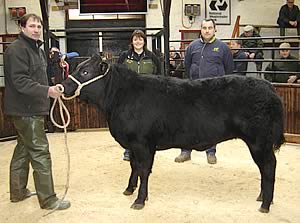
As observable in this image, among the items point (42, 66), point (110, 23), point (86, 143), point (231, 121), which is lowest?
point (86, 143)

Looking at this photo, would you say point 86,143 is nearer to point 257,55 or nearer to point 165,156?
point 165,156

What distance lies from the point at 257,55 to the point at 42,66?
4.28m

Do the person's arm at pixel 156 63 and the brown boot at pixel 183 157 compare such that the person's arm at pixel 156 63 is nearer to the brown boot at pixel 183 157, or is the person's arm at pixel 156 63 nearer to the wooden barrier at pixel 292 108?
the brown boot at pixel 183 157

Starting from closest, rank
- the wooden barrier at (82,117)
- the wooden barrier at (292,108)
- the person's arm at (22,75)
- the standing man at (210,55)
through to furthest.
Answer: the person's arm at (22,75)
the standing man at (210,55)
the wooden barrier at (292,108)
the wooden barrier at (82,117)

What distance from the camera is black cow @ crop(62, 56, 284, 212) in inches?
123

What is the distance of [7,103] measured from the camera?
3.16m

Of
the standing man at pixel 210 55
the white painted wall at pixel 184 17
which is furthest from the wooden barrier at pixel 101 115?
the white painted wall at pixel 184 17

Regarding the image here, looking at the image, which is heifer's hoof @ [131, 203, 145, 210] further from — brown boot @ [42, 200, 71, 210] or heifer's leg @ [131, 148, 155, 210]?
brown boot @ [42, 200, 71, 210]

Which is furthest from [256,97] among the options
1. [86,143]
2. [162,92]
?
[86,143]

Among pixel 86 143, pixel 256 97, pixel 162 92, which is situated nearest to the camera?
pixel 256 97

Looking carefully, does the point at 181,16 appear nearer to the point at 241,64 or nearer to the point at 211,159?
the point at 241,64

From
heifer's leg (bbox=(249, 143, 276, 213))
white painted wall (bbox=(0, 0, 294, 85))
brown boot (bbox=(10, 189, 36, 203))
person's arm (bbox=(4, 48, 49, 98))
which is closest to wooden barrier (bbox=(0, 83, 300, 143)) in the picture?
brown boot (bbox=(10, 189, 36, 203))

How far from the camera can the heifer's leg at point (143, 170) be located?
3.25 meters

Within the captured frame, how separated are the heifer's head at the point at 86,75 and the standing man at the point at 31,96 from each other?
17 cm
